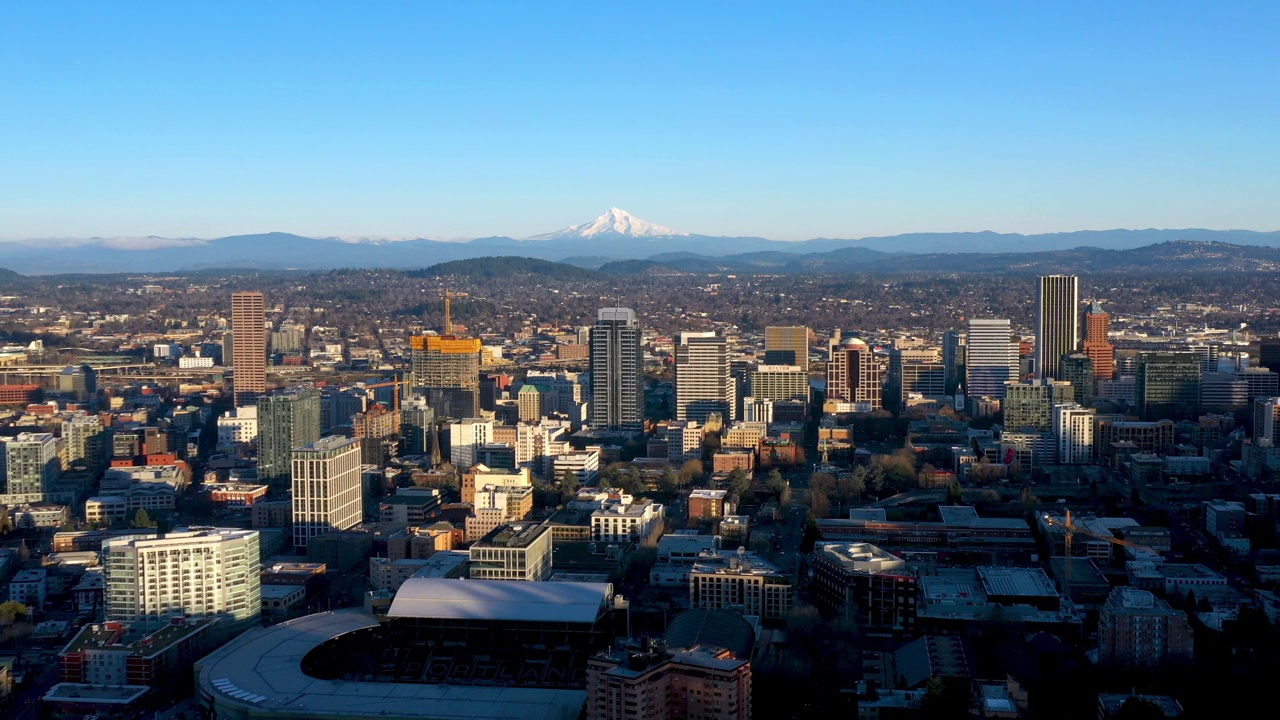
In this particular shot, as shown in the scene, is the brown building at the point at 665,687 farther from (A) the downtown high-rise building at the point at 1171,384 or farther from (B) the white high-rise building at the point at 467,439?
(A) the downtown high-rise building at the point at 1171,384

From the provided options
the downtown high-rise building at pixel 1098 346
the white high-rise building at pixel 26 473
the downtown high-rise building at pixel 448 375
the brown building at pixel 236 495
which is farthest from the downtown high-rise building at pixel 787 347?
the white high-rise building at pixel 26 473

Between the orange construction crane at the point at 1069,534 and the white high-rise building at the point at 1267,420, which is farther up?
the white high-rise building at the point at 1267,420

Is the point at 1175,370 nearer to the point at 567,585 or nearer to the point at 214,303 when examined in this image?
the point at 567,585

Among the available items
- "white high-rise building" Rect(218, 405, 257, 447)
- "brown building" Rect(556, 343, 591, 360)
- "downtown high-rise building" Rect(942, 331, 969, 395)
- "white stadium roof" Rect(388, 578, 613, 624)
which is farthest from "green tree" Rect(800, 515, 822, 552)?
"brown building" Rect(556, 343, 591, 360)

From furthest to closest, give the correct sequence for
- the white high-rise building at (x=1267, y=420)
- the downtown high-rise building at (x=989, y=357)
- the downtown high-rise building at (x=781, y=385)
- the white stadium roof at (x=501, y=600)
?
the downtown high-rise building at (x=989, y=357), the downtown high-rise building at (x=781, y=385), the white high-rise building at (x=1267, y=420), the white stadium roof at (x=501, y=600)

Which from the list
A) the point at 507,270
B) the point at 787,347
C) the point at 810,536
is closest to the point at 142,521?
the point at 810,536

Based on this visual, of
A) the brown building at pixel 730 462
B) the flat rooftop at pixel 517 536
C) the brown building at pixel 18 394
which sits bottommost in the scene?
the brown building at pixel 730 462

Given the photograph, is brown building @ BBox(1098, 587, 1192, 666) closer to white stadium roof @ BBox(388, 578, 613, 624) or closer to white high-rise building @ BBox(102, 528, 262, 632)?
white stadium roof @ BBox(388, 578, 613, 624)

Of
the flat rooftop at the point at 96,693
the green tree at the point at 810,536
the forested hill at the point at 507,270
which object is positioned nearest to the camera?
the flat rooftop at the point at 96,693
